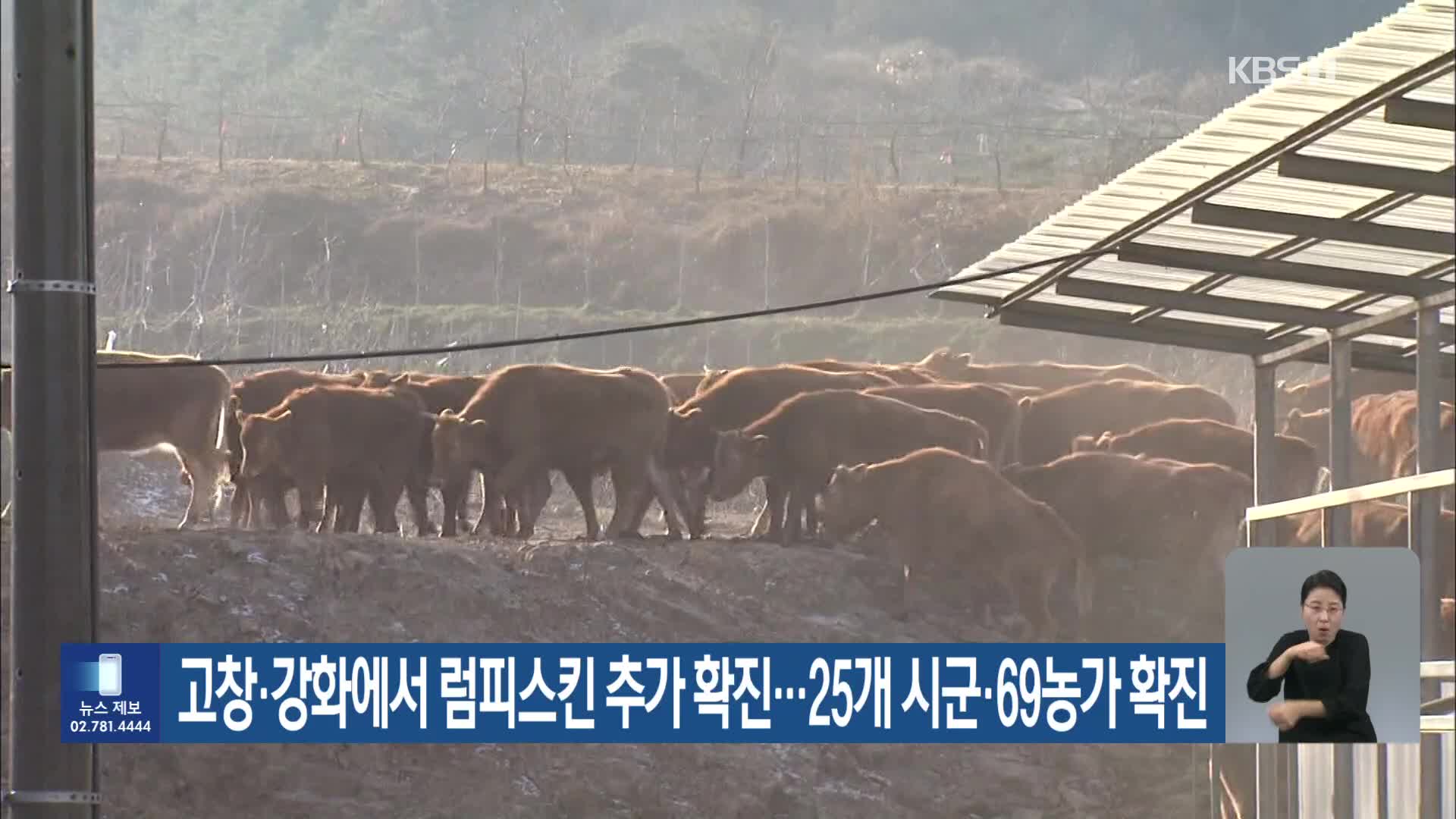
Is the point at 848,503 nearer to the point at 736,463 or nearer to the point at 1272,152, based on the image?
the point at 736,463

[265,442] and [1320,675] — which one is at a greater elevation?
[265,442]

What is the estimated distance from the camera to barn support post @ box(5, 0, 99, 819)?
6074mm

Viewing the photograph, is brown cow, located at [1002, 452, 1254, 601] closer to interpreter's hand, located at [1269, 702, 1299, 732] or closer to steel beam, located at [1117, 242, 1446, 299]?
steel beam, located at [1117, 242, 1446, 299]

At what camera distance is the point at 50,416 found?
6121mm

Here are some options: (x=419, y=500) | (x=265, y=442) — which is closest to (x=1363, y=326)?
(x=265, y=442)

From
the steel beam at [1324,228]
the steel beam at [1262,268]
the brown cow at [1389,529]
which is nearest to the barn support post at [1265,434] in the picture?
the steel beam at [1262,268]

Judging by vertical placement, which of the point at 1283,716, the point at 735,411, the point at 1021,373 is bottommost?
the point at 1283,716

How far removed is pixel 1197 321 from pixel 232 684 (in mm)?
5123

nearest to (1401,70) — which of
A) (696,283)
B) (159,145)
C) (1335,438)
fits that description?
(1335,438)

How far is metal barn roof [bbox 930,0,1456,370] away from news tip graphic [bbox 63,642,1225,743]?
1.71m

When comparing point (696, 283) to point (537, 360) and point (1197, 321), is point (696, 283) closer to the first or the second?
point (537, 360)

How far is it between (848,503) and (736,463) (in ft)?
4.82

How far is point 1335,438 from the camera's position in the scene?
1037 centimetres

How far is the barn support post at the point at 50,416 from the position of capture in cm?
607
